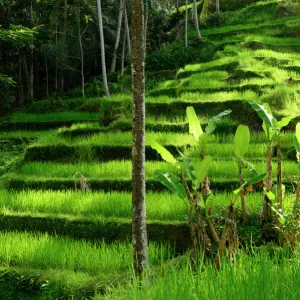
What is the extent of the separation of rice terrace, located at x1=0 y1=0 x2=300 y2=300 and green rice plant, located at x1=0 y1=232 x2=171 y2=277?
0.01 m

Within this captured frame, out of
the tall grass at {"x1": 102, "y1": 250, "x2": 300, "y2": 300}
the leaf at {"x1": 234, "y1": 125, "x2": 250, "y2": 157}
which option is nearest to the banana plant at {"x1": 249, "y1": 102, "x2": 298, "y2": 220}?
the leaf at {"x1": 234, "y1": 125, "x2": 250, "y2": 157}

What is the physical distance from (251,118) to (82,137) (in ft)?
11.2

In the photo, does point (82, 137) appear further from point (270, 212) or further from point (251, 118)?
point (270, 212)

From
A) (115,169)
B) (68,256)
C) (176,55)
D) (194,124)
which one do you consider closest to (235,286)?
(194,124)

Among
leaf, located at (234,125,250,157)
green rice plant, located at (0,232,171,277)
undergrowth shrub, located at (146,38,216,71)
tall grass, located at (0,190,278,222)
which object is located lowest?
green rice plant, located at (0,232,171,277)

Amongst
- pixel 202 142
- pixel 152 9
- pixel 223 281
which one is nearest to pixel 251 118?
pixel 202 142

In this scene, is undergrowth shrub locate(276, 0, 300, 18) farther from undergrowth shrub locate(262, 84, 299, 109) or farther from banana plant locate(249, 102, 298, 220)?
banana plant locate(249, 102, 298, 220)

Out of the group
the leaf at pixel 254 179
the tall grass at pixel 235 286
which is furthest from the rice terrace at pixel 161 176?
the leaf at pixel 254 179

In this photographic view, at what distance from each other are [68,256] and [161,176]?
1504mm

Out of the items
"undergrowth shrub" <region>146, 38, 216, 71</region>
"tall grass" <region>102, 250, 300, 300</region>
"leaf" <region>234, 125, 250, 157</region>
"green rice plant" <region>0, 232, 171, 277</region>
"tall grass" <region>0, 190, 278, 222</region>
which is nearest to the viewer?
"tall grass" <region>102, 250, 300, 300</region>

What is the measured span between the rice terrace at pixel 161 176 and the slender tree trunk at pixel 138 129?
0.4 inches

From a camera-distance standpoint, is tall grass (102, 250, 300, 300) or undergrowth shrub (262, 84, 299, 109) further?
undergrowth shrub (262, 84, 299, 109)

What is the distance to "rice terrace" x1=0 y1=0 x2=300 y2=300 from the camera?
3.56 meters

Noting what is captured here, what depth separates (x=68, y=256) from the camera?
4.58 metres
